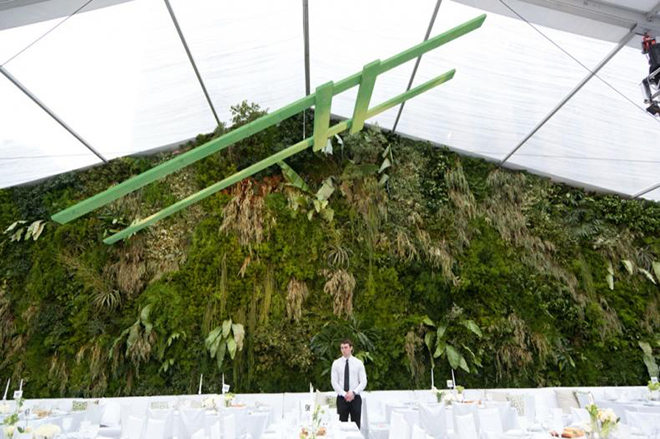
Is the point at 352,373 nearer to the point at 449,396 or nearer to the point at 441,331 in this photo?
the point at 449,396

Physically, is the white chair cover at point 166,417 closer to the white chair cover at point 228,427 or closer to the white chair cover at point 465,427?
the white chair cover at point 228,427

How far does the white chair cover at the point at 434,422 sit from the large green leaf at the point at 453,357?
8.91 feet

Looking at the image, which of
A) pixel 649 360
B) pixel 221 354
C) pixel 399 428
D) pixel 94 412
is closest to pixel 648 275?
pixel 649 360

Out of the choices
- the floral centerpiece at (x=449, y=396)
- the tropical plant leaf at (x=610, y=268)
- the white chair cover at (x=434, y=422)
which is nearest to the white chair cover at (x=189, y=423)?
the white chair cover at (x=434, y=422)

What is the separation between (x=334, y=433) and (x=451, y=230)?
202 inches

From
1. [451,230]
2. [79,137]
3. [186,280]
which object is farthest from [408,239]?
[79,137]

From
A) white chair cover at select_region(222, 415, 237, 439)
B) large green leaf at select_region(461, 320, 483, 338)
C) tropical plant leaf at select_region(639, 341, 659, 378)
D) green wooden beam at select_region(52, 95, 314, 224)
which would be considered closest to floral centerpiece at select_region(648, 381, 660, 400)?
tropical plant leaf at select_region(639, 341, 659, 378)

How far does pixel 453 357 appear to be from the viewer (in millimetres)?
6957

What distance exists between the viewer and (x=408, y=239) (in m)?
7.77

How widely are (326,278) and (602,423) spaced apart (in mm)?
5017

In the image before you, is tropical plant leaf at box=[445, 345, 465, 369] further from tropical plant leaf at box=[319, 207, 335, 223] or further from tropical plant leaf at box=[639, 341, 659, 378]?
tropical plant leaf at box=[639, 341, 659, 378]

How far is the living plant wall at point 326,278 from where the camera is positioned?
276 inches

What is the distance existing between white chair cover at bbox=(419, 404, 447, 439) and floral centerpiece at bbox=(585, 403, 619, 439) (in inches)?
60.3

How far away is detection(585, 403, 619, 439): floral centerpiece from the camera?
9.54ft
